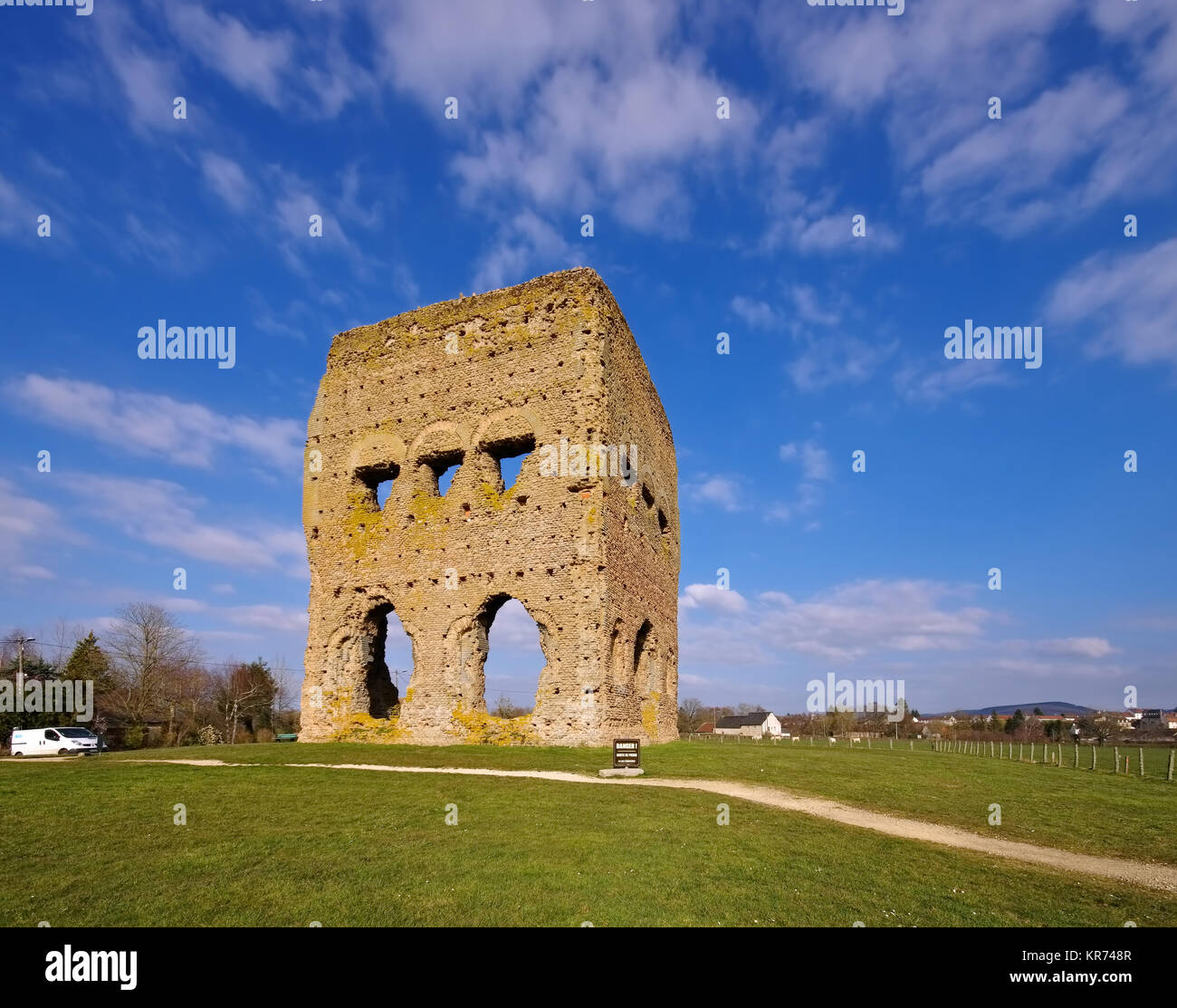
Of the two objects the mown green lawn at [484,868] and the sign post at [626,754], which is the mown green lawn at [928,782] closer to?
the sign post at [626,754]

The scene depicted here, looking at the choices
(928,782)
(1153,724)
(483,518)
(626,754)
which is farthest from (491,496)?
(1153,724)

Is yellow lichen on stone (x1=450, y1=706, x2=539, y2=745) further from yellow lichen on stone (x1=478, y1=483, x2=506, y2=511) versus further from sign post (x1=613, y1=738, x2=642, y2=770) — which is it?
yellow lichen on stone (x1=478, y1=483, x2=506, y2=511)

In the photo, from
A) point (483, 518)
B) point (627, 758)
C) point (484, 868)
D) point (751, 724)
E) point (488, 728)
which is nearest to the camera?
point (484, 868)

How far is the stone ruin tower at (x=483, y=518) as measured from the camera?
19.7m

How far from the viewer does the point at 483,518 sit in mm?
21250

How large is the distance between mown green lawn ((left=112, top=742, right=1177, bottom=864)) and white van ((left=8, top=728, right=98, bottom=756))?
6.09m

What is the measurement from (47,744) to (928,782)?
26.7 meters

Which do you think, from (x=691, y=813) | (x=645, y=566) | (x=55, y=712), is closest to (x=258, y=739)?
(x=55, y=712)

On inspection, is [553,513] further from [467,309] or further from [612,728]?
[467,309]

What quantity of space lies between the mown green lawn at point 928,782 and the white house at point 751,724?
5422cm

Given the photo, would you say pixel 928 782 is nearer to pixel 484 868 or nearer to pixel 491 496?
pixel 484 868

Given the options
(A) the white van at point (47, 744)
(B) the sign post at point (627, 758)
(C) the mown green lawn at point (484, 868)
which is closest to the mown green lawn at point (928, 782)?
(B) the sign post at point (627, 758)

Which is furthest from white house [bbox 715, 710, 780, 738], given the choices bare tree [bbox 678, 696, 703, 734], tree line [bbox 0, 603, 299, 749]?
tree line [bbox 0, 603, 299, 749]

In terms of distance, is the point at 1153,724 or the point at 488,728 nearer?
the point at 488,728
